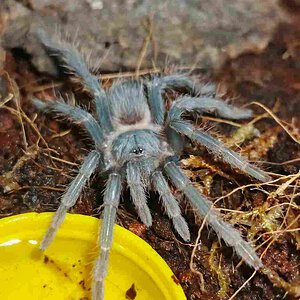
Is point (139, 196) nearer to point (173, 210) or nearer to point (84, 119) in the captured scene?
point (173, 210)

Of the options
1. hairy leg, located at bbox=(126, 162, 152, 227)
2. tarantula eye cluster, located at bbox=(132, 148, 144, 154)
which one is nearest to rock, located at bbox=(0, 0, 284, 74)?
tarantula eye cluster, located at bbox=(132, 148, 144, 154)

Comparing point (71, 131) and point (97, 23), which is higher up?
point (97, 23)

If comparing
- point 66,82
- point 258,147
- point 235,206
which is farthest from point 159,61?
point 235,206

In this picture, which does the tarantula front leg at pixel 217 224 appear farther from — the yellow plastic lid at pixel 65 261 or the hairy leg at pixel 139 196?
the yellow plastic lid at pixel 65 261

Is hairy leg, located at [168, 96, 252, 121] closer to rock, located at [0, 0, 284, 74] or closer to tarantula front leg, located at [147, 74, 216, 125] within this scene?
tarantula front leg, located at [147, 74, 216, 125]

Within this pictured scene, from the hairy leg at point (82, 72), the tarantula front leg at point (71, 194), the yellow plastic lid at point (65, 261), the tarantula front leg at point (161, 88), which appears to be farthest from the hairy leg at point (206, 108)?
the yellow plastic lid at point (65, 261)

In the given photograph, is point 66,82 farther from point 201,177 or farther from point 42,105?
point 201,177
